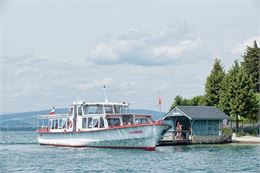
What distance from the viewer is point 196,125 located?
229ft

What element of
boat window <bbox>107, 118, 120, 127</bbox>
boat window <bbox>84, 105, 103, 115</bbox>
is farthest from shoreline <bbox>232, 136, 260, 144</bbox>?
boat window <bbox>84, 105, 103, 115</bbox>

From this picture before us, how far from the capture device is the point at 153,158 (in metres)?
47.8

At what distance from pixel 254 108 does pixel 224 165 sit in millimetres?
35871

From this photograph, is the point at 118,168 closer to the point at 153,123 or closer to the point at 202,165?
the point at 202,165

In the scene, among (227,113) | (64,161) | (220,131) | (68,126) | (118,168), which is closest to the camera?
(118,168)

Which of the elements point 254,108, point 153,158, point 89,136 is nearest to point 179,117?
point 254,108

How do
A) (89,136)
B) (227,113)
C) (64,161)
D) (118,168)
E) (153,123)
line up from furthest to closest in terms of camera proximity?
1. (227,113)
2. (89,136)
3. (153,123)
4. (64,161)
5. (118,168)

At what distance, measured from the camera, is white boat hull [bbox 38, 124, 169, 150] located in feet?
183

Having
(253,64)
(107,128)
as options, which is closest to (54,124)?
(107,128)

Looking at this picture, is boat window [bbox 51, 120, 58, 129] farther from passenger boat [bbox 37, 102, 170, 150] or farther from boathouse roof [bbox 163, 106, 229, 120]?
boathouse roof [bbox 163, 106, 229, 120]

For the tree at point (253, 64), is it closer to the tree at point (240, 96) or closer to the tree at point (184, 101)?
the tree at point (184, 101)

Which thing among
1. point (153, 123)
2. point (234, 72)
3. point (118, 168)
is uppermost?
point (234, 72)

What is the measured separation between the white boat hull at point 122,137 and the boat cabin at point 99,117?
2.53 feet

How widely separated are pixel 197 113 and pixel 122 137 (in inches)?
627
